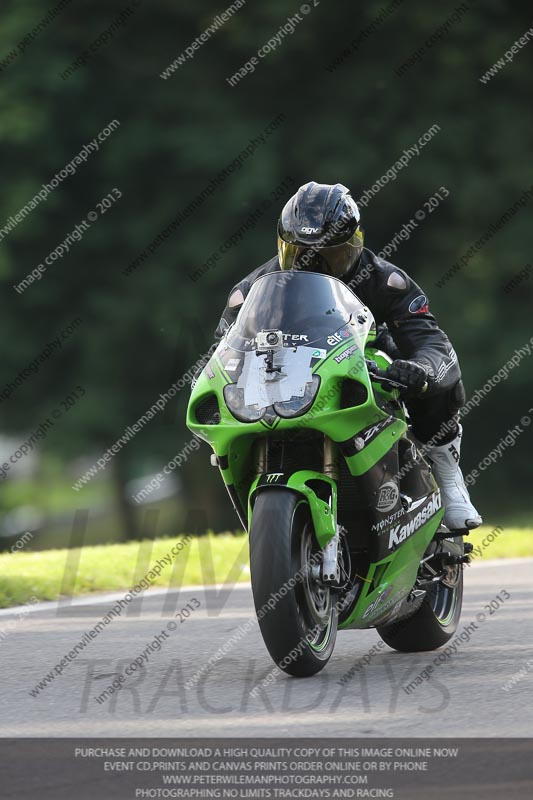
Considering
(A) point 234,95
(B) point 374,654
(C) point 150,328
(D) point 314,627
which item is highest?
(D) point 314,627

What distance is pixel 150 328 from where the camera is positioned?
17234mm

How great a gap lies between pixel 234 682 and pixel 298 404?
1064 mm

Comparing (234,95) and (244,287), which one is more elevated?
(244,287)

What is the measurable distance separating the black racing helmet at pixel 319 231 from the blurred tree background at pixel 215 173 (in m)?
10.8

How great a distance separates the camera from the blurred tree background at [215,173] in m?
17.0

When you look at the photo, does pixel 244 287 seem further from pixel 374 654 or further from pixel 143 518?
pixel 143 518

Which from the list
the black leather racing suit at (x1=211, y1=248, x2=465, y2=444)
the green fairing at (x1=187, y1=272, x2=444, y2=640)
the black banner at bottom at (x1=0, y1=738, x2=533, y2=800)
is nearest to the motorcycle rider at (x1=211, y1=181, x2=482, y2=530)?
the black leather racing suit at (x1=211, y1=248, x2=465, y2=444)

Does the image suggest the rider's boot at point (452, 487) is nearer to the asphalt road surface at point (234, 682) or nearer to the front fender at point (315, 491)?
the asphalt road surface at point (234, 682)

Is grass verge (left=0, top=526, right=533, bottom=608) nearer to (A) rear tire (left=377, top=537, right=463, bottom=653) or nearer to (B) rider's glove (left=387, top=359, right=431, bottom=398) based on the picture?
(A) rear tire (left=377, top=537, right=463, bottom=653)

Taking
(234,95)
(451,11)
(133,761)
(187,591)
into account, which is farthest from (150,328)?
(133,761)

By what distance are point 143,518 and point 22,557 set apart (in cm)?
1039

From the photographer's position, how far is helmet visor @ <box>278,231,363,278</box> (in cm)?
575

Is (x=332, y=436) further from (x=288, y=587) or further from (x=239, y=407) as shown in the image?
(x=288, y=587)

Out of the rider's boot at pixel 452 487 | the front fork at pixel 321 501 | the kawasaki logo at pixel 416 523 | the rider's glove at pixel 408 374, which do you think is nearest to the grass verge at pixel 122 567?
the rider's boot at pixel 452 487
